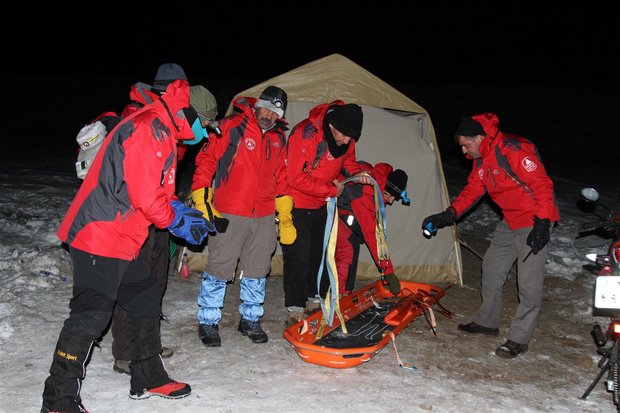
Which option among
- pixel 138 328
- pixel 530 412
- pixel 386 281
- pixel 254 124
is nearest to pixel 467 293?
pixel 386 281

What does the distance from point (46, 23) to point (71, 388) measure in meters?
48.5

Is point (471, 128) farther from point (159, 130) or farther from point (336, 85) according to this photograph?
point (159, 130)

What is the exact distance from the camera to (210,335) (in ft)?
16.0

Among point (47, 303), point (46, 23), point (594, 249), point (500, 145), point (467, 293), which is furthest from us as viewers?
point (46, 23)

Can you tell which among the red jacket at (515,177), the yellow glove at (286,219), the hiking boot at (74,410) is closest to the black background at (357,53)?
the red jacket at (515,177)

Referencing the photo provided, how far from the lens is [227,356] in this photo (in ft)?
A: 15.4

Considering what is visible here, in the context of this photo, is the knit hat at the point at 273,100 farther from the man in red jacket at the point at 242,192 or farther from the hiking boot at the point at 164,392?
the hiking boot at the point at 164,392

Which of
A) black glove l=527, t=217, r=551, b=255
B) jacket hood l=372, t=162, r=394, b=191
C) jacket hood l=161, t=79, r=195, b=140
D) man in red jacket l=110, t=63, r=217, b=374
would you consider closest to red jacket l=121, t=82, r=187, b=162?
man in red jacket l=110, t=63, r=217, b=374

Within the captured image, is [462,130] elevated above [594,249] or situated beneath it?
elevated above

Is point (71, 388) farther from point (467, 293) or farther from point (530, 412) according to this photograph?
point (467, 293)

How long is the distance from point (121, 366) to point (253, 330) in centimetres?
112

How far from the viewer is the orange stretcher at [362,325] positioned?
14.6 ft

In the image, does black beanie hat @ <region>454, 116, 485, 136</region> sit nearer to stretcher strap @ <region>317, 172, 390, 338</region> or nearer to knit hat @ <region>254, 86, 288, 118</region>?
stretcher strap @ <region>317, 172, 390, 338</region>

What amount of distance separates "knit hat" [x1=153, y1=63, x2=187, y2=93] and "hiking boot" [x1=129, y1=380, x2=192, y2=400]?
191 centimetres
